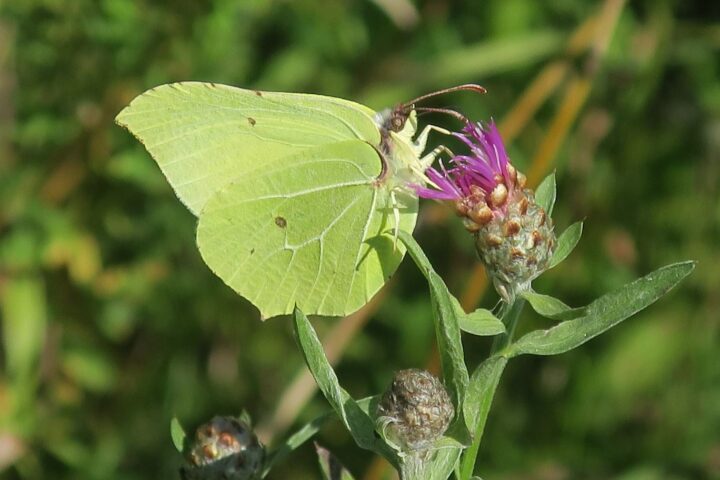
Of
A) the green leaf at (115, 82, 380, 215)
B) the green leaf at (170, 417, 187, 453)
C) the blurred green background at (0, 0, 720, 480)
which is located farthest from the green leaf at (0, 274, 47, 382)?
the green leaf at (170, 417, 187, 453)

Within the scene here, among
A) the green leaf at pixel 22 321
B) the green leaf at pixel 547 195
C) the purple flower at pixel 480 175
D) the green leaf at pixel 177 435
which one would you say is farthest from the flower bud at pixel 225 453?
the green leaf at pixel 22 321

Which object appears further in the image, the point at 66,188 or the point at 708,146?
the point at 708,146

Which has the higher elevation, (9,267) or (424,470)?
(424,470)

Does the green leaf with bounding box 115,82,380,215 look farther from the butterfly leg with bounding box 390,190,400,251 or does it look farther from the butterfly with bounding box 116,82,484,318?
the butterfly leg with bounding box 390,190,400,251

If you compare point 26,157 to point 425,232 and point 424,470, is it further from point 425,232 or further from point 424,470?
point 424,470

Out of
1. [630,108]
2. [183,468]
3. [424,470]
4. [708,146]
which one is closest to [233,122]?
[183,468]

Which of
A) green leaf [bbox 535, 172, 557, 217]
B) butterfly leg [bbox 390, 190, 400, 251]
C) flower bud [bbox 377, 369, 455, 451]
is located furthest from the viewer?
butterfly leg [bbox 390, 190, 400, 251]

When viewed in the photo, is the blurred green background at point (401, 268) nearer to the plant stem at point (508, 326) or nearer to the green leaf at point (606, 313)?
A: the plant stem at point (508, 326)
